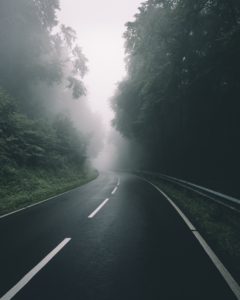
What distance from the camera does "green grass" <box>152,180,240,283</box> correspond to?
462 centimetres

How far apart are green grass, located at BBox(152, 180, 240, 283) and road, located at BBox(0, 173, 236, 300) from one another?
1.16ft

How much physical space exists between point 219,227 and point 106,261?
3715 millimetres

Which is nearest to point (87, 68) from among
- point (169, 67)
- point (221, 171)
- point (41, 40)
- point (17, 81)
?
point (41, 40)

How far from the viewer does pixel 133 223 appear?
23.7 ft

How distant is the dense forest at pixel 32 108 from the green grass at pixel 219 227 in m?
7.84

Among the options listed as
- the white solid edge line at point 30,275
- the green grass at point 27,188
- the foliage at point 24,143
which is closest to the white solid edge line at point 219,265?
the white solid edge line at point 30,275

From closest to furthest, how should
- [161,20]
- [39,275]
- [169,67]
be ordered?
[39,275] < [161,20] < [169,67]

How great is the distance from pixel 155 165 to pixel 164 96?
1826cm

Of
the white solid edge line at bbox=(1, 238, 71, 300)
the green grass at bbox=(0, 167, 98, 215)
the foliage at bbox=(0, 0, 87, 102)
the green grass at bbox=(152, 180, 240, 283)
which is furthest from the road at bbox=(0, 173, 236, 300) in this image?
the foliage at bbox=(0, 0, 87, 102)

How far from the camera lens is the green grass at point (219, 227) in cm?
462

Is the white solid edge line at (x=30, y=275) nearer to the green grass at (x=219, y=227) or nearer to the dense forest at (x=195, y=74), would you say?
the green grass at (x=219, y=227)

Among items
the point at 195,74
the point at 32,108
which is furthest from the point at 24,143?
the point at 195,74

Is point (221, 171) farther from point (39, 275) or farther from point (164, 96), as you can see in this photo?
point (39, 275)

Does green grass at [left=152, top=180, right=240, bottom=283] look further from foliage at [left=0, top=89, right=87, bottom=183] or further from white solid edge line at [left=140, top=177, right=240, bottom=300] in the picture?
foliage at [left=0, top=89, right=87, bottom=183]
